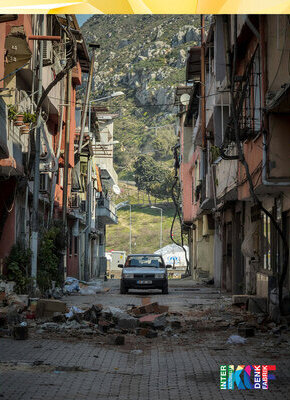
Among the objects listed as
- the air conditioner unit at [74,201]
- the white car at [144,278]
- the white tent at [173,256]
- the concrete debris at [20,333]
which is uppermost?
the air conditioner unit at [74,201]

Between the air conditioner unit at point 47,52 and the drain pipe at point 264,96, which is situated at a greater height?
the air conditioner unit at point 47,52

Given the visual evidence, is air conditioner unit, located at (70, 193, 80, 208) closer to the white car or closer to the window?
the window

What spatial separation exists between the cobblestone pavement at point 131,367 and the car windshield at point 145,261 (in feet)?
54.1

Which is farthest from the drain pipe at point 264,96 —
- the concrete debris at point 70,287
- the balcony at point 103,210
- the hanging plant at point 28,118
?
the balcony at point 103,210

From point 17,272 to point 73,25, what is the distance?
1683cm

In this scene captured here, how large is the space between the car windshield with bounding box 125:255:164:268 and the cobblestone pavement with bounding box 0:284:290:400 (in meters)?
16.5

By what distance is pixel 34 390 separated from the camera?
7637 mm

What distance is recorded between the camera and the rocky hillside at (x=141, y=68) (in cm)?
14250

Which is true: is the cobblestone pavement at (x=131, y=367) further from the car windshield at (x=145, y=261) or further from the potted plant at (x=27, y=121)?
the car windshield at (x=145, y=261)

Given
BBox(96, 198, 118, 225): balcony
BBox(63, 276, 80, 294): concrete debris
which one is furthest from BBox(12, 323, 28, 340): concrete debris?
BBox(96, 198, 118, 225): balcony

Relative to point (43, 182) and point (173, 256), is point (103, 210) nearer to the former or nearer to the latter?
point (173, 256)

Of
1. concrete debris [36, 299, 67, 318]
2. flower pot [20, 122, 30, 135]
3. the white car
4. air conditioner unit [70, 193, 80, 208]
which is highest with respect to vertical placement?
flower pot [20, 122, 30, 135]

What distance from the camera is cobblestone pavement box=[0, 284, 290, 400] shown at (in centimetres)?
768

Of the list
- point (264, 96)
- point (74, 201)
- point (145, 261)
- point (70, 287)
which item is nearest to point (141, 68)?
point (74, 201)
